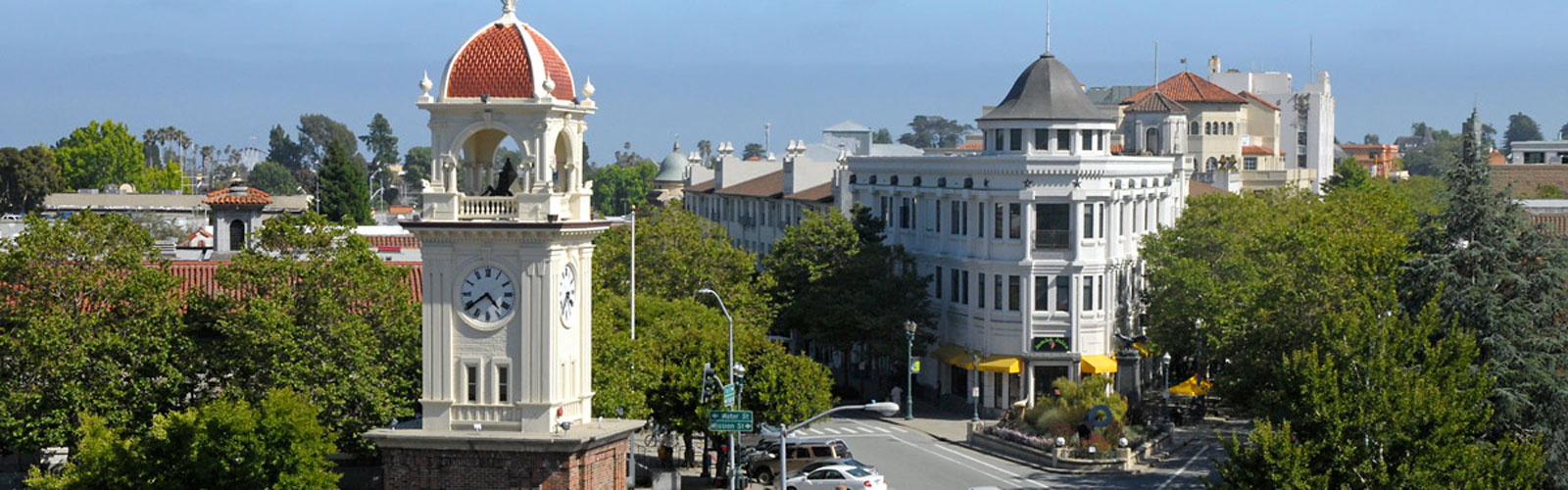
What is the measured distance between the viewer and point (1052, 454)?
216 feet

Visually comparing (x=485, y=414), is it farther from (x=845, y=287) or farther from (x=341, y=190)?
(x=341, y=190)

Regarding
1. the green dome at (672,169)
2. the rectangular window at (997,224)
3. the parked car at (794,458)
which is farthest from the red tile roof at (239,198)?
the green dome at (672,169)

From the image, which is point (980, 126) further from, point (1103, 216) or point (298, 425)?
point (298, 425)

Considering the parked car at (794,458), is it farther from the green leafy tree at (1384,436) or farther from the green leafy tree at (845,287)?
the green leafy tree at (845,287)

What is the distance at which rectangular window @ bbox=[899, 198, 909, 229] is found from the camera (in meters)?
88.8

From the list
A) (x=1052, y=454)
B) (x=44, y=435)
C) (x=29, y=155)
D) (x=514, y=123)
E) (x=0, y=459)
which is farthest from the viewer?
(x=29, y=155)

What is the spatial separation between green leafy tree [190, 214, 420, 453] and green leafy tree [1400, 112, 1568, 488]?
82.2 feet

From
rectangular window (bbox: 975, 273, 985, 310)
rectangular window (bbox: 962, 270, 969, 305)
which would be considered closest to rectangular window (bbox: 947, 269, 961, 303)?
rectangular window (bbox: 962, 270, 969, 305)

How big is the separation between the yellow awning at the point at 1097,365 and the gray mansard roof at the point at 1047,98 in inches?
358

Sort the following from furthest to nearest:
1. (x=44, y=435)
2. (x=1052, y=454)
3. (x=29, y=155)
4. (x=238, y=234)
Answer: (x=29, y=155), (x=238, y=234), (x=1052, y=454), (x=44, y=435)

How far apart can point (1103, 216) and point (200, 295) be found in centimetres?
3909

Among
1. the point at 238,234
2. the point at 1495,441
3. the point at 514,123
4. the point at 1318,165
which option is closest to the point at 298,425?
the point at 514,123

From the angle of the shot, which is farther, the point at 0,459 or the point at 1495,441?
the point at 0,459

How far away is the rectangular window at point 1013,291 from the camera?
3147 inches
